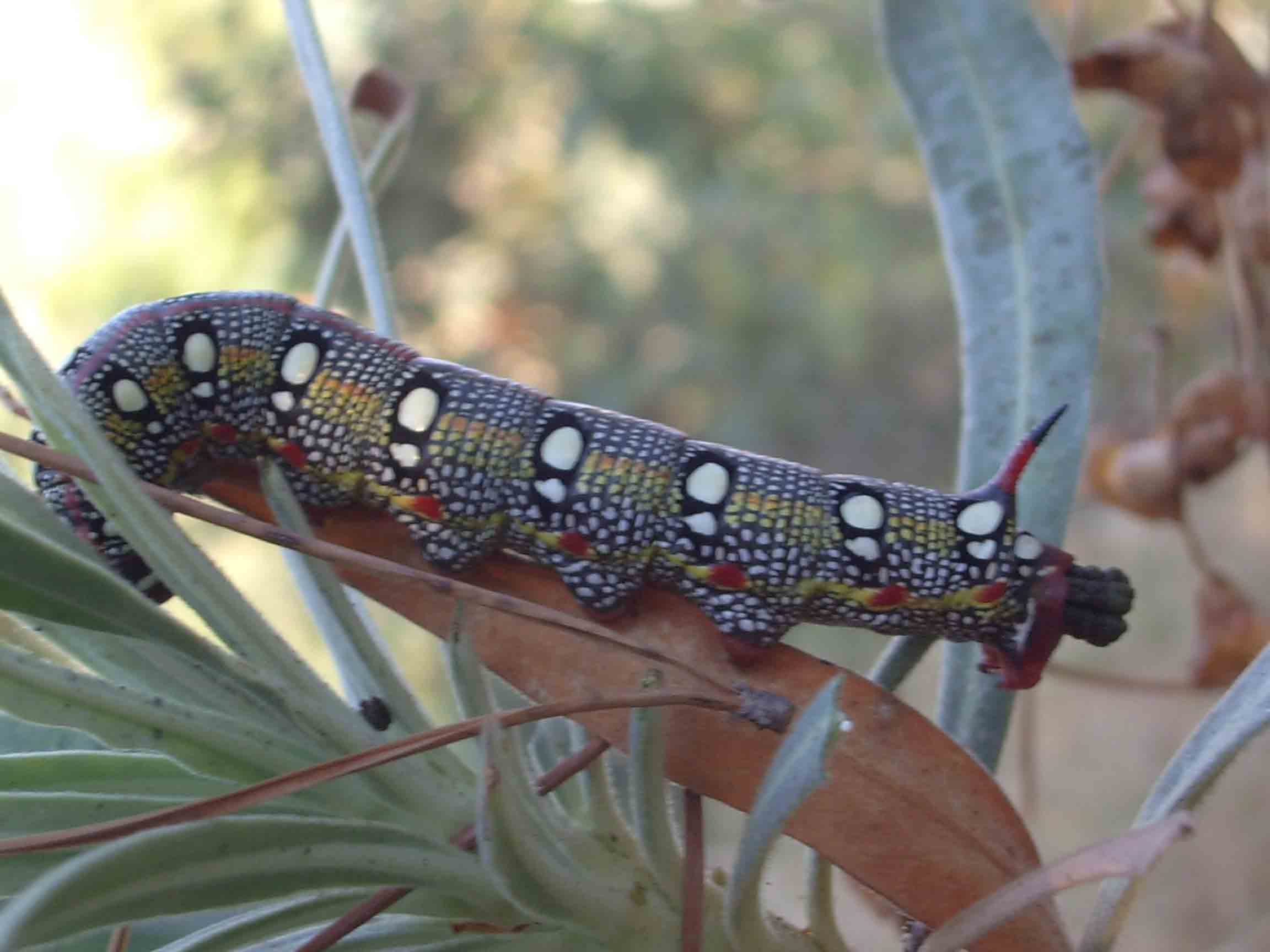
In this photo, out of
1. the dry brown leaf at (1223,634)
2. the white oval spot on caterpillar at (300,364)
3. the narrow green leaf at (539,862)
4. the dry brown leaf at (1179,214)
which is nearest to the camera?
the narrow green leaf at (539,862)

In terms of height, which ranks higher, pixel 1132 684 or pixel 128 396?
pixel 128 396

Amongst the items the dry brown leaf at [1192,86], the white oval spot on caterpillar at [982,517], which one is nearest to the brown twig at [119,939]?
the white oval spot on caterpillar at [982,517]

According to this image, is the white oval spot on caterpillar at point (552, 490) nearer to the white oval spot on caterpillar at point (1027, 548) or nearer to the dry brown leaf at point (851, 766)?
the dry brown leaf at point (851, 766)

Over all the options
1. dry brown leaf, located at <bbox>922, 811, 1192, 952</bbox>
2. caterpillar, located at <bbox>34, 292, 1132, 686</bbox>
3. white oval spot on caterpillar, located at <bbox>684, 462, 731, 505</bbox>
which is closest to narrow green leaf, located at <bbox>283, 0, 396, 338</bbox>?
caterpillar, located at <bbox>34, 292, 1132, 686</bbox>

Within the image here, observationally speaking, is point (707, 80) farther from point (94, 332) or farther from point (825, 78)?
point (94, 332)

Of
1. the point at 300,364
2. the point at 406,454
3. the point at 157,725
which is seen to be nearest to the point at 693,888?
the point at 157,725

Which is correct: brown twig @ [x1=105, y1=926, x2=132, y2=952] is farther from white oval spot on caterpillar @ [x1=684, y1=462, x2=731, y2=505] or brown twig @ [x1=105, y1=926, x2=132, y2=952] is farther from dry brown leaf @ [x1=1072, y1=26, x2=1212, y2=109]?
dry brown leaf @ [x1=1072, y1=26, x2=1212, y2=109]

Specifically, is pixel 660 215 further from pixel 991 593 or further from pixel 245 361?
pixel 991 593
